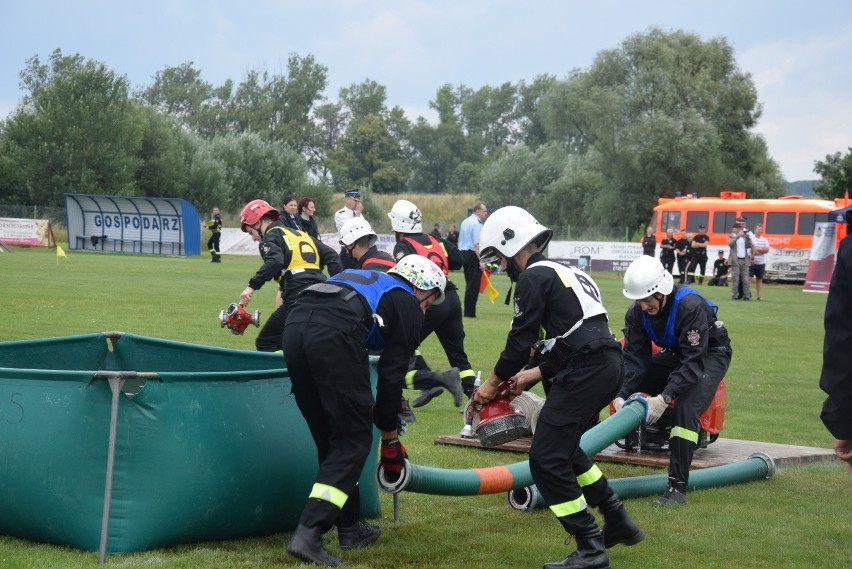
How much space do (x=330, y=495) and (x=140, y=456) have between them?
101 cm

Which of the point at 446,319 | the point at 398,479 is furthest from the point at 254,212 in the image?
the point at 398,479

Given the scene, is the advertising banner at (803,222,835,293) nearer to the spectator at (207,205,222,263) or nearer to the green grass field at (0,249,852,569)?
the green grass field at (0,249,852,569)

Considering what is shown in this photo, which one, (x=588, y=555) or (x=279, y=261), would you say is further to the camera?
(x=279, y=261)

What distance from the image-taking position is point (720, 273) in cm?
3869

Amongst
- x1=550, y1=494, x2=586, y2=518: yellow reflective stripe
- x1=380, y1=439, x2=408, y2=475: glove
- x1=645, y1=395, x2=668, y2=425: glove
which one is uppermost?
x1=645, y1=395, x2=668, y2=425: glove

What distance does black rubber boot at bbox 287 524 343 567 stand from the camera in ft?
18.8

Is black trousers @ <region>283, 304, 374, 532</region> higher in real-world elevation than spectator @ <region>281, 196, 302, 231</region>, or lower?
lower

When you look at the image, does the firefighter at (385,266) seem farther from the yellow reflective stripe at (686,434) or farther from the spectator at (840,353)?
the spectator at (840,353)

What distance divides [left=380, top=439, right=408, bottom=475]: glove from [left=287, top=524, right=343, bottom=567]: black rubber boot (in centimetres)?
61

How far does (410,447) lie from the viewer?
9352mm

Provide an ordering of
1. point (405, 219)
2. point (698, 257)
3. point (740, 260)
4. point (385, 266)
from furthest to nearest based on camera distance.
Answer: point (698, 257)
point (740, 260)
point (405, 219)
point (385, 266)

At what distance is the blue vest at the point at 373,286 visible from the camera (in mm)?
6020

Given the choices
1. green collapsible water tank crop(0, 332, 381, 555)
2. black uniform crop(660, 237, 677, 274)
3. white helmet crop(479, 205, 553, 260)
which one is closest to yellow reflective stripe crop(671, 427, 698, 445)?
white helmet crop(479, 205, 553, 260)

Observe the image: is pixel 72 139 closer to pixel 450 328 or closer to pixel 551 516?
pixel 450 328
